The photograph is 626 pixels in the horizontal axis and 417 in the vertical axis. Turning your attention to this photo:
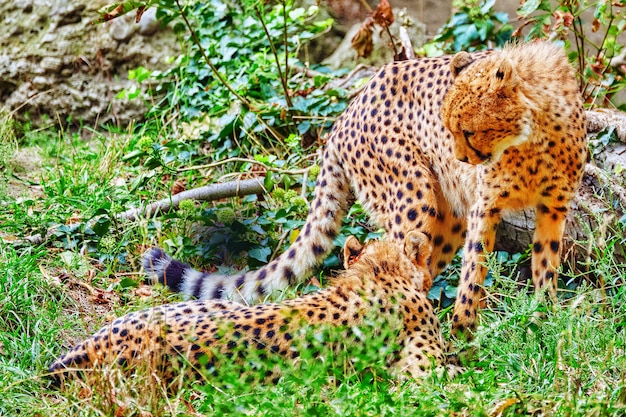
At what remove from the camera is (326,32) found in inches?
270

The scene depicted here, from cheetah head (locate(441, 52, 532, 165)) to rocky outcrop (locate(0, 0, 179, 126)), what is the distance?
3723mm

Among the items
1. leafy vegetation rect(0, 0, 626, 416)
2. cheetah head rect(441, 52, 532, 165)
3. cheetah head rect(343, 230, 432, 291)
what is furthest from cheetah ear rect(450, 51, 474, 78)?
leafy vegetation rect(0, 0, 626, 416)

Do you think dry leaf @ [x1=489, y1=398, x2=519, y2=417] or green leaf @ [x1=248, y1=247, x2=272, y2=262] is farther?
green leaf @ [x1=248, y1=247, x2=272, y2=262]

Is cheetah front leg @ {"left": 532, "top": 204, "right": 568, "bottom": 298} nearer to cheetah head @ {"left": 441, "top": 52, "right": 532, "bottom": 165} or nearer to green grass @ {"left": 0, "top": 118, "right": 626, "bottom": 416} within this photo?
green grass @ {"left": 0, "top": 118, "right": 626, "bottom": 416}

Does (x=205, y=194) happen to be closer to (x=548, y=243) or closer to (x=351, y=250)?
(x=351, y=250)

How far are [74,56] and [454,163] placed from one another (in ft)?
13.5

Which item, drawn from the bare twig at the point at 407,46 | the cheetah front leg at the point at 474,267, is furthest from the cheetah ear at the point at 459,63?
the bare twig at the point at 407,46

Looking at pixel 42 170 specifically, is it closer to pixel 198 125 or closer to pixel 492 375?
pixel 198 125

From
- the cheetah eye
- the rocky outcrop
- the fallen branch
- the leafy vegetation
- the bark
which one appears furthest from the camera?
the rocky outcrop

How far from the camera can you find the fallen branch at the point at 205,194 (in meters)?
4.84

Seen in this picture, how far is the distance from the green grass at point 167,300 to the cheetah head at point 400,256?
331mm

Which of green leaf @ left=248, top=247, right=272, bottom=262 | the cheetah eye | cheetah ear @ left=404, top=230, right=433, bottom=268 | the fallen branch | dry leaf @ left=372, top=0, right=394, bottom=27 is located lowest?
green leaf @ left=248, top=247, right=272, bottom=262

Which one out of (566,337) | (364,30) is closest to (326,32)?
(364,30)

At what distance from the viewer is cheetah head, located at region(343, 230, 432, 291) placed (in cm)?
354
